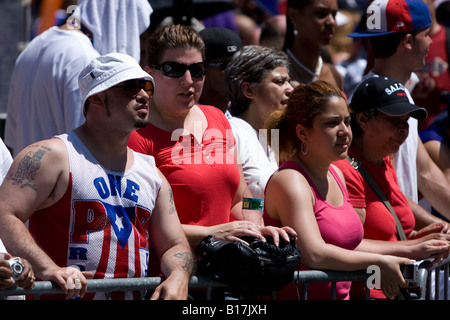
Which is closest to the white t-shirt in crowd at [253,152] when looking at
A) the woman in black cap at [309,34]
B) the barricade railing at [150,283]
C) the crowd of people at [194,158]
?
the crowd of people at [194,158]

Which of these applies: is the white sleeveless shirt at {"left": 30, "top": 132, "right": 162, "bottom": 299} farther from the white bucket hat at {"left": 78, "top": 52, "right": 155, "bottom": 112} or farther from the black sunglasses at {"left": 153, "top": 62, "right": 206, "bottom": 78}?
the black sunglasses at {"left": 153, "top": 62, "right": 206, "bottom": 78}

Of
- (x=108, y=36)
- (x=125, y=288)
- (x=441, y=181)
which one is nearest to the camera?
(x=125, y=288)

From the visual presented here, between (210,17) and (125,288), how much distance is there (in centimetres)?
526

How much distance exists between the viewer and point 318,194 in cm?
430

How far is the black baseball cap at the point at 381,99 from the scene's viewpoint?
505 cm

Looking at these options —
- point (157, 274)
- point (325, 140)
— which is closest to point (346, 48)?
point (325, 140)

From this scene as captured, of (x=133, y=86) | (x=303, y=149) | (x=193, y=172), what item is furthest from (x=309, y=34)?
(x=133, y=86)

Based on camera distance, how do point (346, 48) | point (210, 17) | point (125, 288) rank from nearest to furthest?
point (125, 288) < point (210, 17) < point (346, 48)

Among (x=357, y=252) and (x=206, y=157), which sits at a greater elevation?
(x=206, y=157)

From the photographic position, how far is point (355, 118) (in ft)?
16.7

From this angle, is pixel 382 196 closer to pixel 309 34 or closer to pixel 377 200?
pixel 377 200

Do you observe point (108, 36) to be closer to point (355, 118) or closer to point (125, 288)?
point (355, 118)

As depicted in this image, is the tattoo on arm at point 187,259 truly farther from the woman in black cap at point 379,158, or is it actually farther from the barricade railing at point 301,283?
the woman in black cap at point 379,158

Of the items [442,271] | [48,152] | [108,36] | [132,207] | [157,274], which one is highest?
[108,36]
